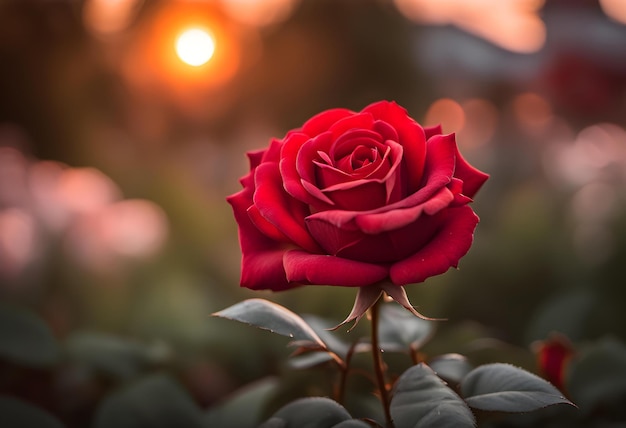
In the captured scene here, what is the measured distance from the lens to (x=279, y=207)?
290 millimetres

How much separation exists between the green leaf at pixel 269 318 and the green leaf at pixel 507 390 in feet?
0.28

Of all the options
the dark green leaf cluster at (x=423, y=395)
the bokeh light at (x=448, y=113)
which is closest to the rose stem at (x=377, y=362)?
the dark green leaf cluster at (x=423, y=395)

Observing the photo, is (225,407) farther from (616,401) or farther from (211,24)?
(211,24)

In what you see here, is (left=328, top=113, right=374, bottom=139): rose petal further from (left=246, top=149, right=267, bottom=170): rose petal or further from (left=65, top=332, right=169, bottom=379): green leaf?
(left=65, top=332, right=169, bottom=379): green leaf

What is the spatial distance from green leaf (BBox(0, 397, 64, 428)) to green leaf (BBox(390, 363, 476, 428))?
0.24 m

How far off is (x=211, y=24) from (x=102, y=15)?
175 mm

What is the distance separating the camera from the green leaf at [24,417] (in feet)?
1.31

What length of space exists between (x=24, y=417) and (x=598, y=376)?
1.32 feet

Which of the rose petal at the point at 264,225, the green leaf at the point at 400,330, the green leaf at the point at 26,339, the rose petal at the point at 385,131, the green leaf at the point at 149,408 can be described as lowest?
the green leaf at the point at 149,408

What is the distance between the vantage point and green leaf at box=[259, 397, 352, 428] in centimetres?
30

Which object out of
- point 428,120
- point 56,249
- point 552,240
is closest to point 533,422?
point 552,240

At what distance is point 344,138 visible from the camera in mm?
309

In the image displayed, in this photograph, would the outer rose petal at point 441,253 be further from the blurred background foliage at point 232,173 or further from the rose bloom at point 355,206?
the blurred background foliage at point 232,173

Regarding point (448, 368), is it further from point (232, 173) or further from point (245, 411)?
point (232, 173)
